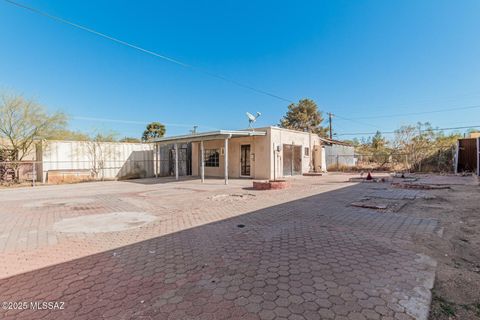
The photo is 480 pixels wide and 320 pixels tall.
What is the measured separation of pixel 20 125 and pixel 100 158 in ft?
15.9

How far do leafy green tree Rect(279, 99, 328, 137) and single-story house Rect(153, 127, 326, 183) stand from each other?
1589 cm

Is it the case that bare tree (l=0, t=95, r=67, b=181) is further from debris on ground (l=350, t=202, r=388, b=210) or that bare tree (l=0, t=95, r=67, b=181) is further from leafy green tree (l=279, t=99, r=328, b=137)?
leafy green tree (l=279, t=99, r=328, b=137)

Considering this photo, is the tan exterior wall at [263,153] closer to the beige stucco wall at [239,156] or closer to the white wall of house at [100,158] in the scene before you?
A: the beige stucco wall at [239,156]

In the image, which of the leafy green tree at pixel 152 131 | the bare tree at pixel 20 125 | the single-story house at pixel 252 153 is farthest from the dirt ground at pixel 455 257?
the leafy green tree at pixel 152 131

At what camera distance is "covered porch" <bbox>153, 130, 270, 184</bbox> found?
14141mm

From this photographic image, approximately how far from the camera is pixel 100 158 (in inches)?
664

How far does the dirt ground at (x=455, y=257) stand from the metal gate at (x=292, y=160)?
32.7ft

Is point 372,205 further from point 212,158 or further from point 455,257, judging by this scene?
point 212,158

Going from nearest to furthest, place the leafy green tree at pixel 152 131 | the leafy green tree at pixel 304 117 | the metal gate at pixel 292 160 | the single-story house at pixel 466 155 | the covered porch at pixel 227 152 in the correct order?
1. the covered porch at pixel 227 152
2. the single-story house at pixel 466 155
3. the metal gate at pixel 292 160
4. the leafy green tree at pixel 304 117
5. the leafy green tree at pixel 152 131

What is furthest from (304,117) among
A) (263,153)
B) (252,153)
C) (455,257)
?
(455,257)

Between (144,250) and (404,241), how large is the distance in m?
4.25

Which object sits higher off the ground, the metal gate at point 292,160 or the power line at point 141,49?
the power line at point 141,49

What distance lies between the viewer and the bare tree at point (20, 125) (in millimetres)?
14305

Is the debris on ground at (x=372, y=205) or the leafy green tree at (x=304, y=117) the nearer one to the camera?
the debris on ground at (x=372, y=205)
